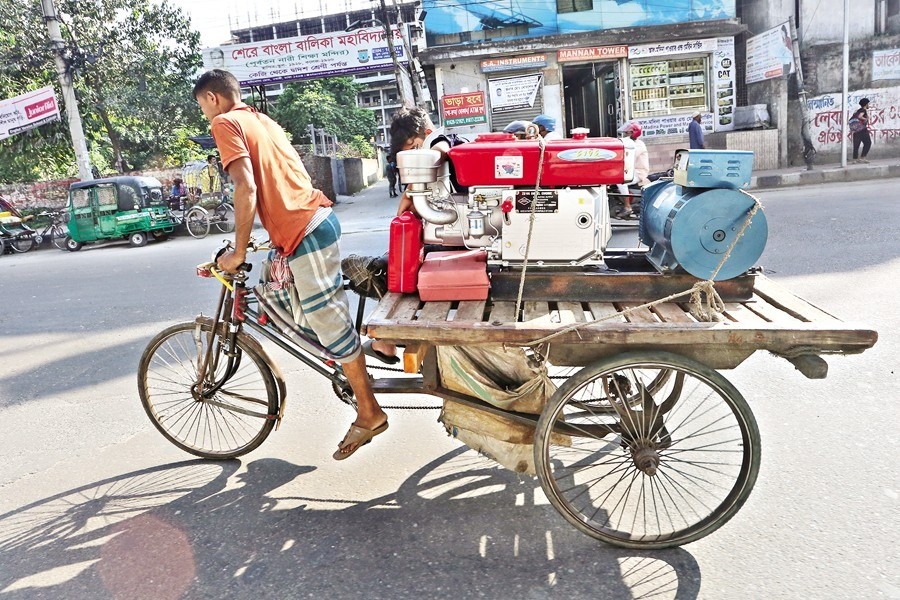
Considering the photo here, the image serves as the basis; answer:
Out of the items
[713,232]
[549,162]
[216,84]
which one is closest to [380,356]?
[549,162]

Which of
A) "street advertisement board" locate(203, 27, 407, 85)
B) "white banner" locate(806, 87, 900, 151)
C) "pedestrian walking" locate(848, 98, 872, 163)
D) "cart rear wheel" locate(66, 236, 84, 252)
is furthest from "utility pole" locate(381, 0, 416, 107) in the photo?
"pedestrian walking" locate(848, 98, 872, 163)

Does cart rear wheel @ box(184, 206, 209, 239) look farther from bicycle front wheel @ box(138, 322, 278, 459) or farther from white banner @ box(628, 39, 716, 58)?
bicycle front wheel @ box(138, 322, 278, 459)

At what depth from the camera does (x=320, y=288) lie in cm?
268

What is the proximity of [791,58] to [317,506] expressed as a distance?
53.6 ft

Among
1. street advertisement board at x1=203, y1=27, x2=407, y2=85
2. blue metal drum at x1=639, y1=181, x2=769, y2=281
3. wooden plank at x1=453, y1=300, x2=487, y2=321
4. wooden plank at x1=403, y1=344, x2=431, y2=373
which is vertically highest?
street advertisement board at x1=203, y1=27, x2=407, y2=85

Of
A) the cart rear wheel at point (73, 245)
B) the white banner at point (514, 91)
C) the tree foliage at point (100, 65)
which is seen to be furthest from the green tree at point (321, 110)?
the cart rear wheel at point (73, 245)

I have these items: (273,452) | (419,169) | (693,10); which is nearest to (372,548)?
(273,452)

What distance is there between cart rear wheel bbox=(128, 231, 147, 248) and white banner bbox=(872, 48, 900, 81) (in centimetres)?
1785

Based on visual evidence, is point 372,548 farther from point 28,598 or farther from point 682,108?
point 682,108

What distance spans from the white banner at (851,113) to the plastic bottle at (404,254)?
16639 millimetres

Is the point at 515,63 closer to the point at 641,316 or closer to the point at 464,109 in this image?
the point at 464,109

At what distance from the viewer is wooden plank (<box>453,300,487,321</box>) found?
2.30 m

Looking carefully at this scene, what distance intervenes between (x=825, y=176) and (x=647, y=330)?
1417 centimetres

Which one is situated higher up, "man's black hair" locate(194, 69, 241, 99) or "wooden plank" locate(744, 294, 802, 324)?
"man's black hair" locate(194, 69, 241, 99)
